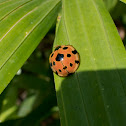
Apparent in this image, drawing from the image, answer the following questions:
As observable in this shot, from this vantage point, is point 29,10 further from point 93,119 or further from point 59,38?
point 93,119

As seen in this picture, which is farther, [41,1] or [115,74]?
[41,1]

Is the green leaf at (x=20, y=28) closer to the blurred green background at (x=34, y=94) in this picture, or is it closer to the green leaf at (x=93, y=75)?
the green leaf at (x=93, y=75)

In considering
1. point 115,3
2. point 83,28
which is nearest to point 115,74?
point 83,28

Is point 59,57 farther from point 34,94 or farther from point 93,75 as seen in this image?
point 34,94

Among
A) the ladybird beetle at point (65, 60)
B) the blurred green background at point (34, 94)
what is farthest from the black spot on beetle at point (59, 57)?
the blurred green background at point (34, 94)

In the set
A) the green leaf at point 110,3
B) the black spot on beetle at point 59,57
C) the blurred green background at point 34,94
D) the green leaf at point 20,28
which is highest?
the green leaf at point 20,28

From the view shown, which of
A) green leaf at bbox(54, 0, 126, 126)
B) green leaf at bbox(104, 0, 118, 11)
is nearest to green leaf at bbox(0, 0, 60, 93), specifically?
green leaf at bbox(54, 0, 126, 126)

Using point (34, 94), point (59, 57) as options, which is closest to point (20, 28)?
point (59, 57)
